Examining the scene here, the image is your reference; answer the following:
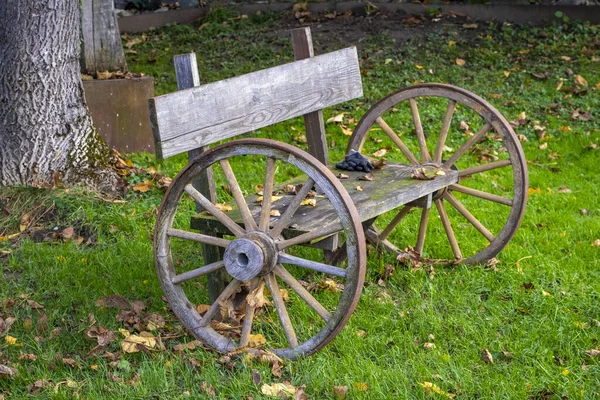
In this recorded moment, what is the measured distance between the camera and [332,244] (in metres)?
3.51

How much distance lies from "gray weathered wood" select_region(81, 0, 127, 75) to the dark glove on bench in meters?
2.69

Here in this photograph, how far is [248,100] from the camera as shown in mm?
3920

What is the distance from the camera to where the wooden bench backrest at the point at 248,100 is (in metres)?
3.52

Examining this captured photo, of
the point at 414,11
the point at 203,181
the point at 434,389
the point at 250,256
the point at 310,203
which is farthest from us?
the point at 414,11

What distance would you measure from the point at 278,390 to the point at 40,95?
2770 millimetres

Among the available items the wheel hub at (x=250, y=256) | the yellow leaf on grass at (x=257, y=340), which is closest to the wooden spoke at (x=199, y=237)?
the wheel hub at (x=250, y=256)

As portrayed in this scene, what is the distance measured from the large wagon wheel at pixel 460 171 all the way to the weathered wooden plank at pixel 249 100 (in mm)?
306

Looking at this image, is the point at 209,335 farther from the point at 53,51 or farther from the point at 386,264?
the point at 53,51

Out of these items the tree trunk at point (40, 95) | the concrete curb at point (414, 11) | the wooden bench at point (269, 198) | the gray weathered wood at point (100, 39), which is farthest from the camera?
the concrete curb at point (414, 11)

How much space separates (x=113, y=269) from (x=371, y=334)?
5.13 feet


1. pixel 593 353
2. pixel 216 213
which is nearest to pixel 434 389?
pixel 593 353

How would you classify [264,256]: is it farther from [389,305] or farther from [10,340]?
[10,340]

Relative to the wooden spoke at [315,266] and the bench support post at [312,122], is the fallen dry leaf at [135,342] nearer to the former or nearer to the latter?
the wooden spoke at [315,266]

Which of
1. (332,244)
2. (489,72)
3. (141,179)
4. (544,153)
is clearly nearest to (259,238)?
(332,244)
